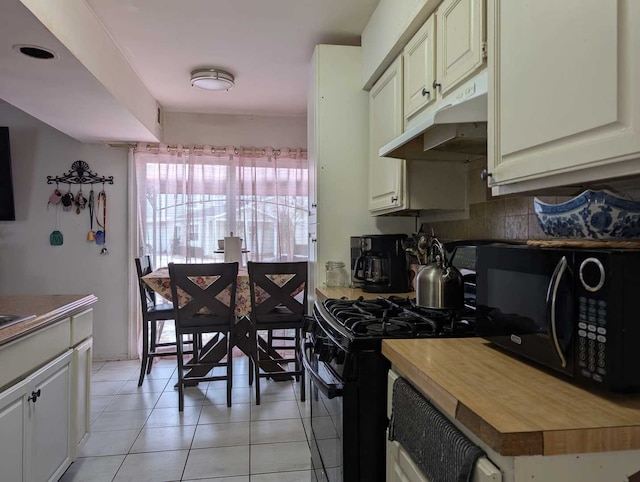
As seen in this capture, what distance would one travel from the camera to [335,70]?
7.97 ft

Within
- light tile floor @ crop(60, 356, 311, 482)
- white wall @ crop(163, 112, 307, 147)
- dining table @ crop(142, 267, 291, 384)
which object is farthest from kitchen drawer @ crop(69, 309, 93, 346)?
white wall @ crop(163, 112, 307, 147)

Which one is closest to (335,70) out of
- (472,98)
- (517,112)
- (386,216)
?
(386,216)

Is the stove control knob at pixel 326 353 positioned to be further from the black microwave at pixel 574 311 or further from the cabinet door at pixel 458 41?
the cabinet door at pixel 458 41

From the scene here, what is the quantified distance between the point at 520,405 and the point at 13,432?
5.21ft

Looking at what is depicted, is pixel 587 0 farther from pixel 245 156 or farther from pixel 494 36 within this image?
pixel 245 156

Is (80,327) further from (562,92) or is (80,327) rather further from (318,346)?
(562,92)

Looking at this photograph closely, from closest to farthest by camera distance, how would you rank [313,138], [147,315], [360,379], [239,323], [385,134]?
[360,379]
[385,134]
[313,138]
[147,315]
[239,323]

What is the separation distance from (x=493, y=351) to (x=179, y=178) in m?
3.45

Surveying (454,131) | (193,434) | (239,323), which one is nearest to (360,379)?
(454,131)

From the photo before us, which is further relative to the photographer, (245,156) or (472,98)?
(245,156)

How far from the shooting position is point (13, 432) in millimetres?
1395

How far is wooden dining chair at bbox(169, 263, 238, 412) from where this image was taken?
2.79m

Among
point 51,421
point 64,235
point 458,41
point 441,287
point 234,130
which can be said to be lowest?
point 51,421

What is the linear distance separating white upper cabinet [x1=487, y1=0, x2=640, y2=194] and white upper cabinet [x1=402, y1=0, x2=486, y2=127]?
15 cm
